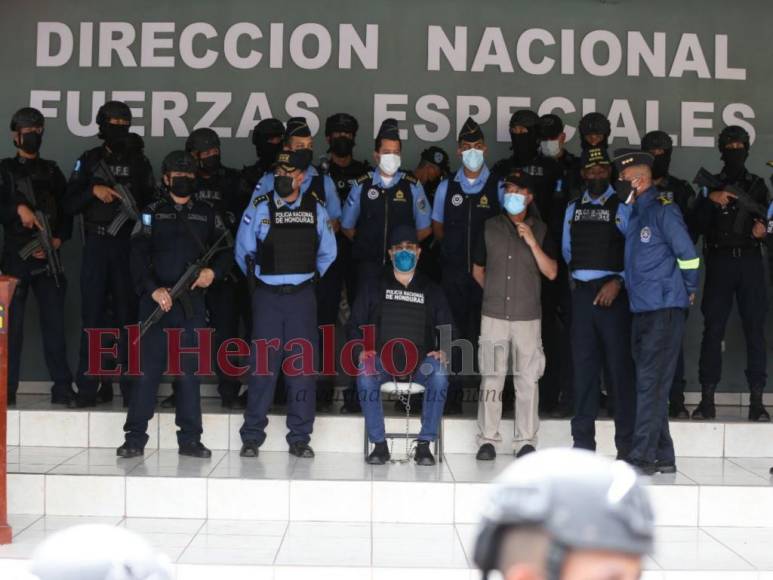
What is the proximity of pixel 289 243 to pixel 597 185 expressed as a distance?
175 cm

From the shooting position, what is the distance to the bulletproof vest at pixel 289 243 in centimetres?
591

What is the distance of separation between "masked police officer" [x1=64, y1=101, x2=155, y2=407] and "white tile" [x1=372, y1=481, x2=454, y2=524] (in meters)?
2.06

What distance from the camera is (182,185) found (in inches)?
231

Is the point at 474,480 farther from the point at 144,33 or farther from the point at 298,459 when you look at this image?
the point at 144,33

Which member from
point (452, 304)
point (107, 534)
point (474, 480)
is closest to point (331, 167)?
point (452, 304)

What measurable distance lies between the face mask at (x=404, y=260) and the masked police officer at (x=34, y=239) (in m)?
2.17

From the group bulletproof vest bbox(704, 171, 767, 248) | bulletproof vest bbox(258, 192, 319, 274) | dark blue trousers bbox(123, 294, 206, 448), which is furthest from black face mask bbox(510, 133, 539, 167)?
dark blue trousers bbox(123, 294, 206, 448)

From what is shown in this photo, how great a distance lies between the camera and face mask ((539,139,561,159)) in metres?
6.69

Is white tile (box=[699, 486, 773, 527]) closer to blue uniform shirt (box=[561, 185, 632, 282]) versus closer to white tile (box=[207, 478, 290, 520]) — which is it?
blue uniform shirt (box=[561, 185, 632, 282])

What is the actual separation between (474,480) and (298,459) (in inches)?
43.3

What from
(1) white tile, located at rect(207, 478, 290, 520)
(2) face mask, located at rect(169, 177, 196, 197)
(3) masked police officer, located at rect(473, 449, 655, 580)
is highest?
(2) face mask, located at rect(169, 177, 196, 197)

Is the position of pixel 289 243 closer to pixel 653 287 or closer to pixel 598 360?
pixel 598 360

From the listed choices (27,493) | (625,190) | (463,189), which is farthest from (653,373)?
(27,493)

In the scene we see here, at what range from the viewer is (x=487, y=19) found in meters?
7.41
